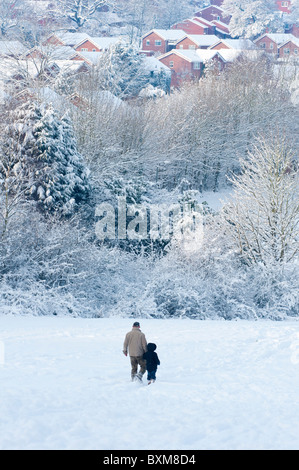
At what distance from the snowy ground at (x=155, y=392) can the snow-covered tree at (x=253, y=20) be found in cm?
7640

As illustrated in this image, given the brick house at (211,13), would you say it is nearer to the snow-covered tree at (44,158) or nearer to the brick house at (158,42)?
the brick house at (158,42)

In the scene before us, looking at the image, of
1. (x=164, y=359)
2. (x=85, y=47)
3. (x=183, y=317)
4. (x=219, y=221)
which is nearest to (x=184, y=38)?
(x=85, y=47)

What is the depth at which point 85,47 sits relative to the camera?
72.5 metres

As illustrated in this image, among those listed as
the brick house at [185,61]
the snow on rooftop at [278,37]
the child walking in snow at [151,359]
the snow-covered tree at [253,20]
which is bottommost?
the brick house at [185,61]

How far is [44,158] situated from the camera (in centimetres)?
2291

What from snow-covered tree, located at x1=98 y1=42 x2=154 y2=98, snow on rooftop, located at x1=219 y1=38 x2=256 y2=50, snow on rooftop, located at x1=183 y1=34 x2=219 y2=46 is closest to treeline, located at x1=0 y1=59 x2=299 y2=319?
snow-covered tree, located at x1=98 y1=42 x2=154 y2=98

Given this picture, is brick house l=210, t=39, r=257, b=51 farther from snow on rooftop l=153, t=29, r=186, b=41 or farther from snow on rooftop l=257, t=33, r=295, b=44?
snow on rooftop l=153, t=29, r=186, b=41

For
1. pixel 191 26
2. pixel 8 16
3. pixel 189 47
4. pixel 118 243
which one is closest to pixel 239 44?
pixel 189 47

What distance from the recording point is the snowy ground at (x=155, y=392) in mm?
7598

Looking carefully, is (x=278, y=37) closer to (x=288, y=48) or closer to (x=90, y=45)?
(x=288, y=48)

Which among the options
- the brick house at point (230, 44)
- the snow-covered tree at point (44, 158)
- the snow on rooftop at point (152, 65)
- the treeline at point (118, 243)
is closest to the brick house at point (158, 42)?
the brick house at point (230, 44)

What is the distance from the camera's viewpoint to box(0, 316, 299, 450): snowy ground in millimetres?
7598

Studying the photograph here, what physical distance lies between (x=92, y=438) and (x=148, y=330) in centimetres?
791

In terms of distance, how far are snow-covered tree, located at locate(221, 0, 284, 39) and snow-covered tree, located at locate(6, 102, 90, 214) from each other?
66.7 metres
